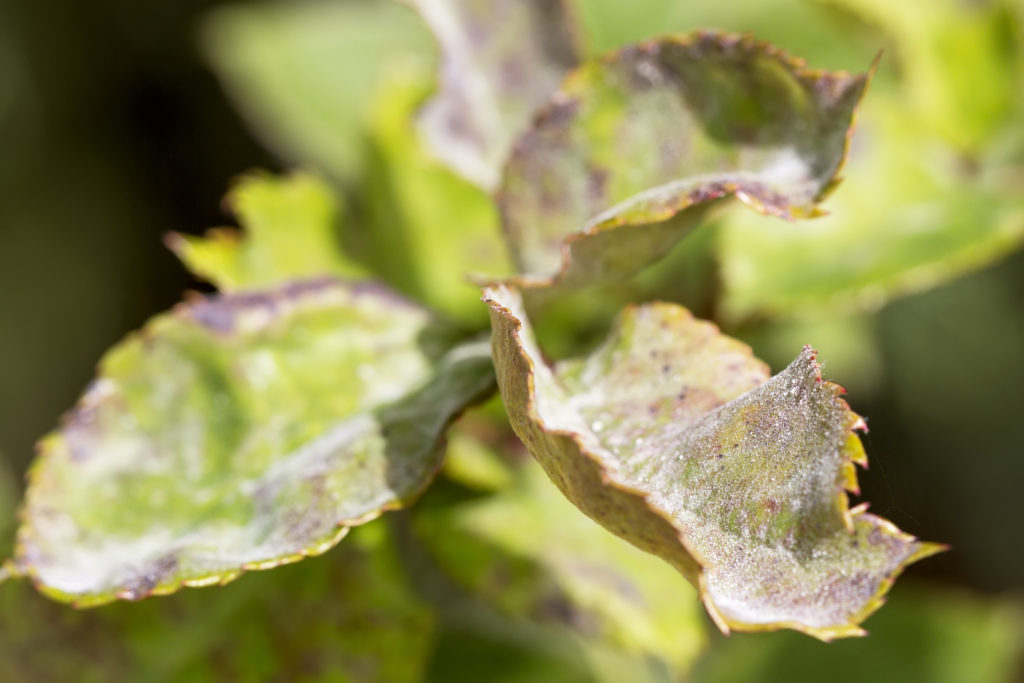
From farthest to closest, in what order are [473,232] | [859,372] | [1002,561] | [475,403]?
[1002,561], [859,372], [473,232], [475,403]

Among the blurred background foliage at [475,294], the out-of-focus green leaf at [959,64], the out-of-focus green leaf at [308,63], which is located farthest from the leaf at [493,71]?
the out-of-focus green leaf at [308,63]

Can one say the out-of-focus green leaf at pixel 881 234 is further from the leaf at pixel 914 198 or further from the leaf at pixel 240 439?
the leaf at pixel 240 439

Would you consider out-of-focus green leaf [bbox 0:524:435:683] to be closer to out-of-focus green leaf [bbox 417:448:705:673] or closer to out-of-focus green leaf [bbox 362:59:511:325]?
out-of-focus green leaf [bbox 417:448:705:673]

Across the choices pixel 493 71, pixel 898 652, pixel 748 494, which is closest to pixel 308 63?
pixel 493 71

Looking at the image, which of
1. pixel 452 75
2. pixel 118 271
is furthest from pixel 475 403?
pixel 118 271

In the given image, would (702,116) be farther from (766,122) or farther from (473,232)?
(473,232)

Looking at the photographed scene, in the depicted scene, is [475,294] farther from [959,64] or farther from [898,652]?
[898,652]

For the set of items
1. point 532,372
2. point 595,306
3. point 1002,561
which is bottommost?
point 1002,561
